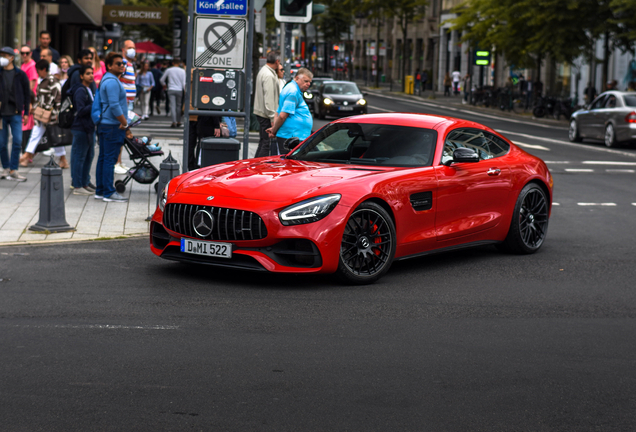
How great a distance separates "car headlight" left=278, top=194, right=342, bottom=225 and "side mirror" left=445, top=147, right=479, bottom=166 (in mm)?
1484

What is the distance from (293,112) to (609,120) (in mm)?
15614

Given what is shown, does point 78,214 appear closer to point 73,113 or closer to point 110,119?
point 110,119

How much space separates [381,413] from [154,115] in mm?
28892

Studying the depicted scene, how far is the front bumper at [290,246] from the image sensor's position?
23.9 ft

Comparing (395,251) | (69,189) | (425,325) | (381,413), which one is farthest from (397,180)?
(69,189)

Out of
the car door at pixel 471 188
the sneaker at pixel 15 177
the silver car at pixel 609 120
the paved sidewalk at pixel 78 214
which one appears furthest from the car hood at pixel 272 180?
the silver car at pixel 609 120

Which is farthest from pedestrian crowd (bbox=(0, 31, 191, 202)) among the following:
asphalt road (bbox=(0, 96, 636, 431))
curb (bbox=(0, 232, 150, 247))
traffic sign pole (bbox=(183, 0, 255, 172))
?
asphalt road (bbox=(0, 96, 636, 431))

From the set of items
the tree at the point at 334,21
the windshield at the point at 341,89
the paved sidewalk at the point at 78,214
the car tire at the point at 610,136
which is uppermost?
the tree at the point at 334,21

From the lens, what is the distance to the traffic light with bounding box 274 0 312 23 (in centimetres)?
1454

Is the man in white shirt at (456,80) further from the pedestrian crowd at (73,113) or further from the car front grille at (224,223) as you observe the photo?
the car front grille at (224,223)

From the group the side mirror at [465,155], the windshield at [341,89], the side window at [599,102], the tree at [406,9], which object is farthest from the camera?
the tree at [406,9]

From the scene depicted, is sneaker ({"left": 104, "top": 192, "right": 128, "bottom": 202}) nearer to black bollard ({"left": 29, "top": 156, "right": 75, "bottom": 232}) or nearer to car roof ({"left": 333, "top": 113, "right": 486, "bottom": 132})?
black bollard ({"left": 29, "top": 156, "right": 75, "bottom": 232})

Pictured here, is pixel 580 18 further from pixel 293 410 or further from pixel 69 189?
pixel 293 410

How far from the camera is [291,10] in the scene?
14594mm
